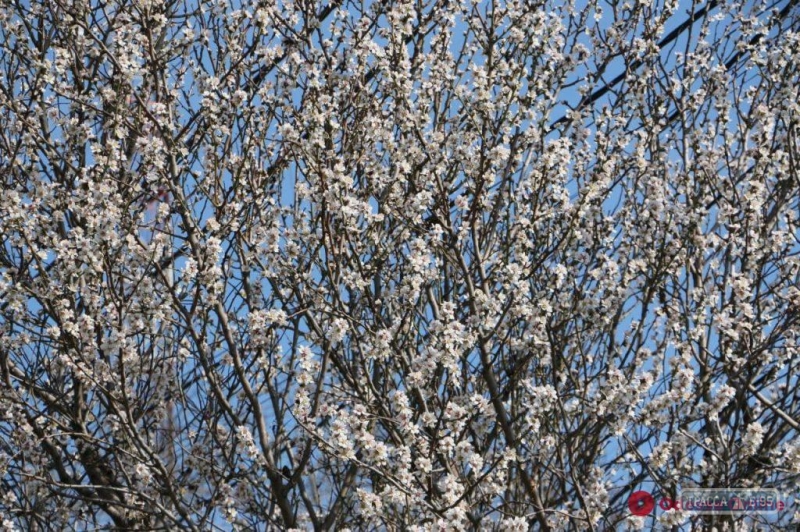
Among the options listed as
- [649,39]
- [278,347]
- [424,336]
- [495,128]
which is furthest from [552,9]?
[278,347]

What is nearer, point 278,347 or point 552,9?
point 278,347

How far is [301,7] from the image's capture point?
21.0 feet

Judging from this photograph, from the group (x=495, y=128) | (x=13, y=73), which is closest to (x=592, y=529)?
(x=495, y=128)

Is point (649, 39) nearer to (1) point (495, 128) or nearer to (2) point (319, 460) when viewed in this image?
(1) point (495, 128)

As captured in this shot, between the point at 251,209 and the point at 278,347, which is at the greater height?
the point at 251,209

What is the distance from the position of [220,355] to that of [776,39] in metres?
3.99

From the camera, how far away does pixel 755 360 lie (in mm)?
5539

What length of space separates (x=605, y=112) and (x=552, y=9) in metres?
0.77

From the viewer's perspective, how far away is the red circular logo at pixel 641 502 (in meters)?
5.96

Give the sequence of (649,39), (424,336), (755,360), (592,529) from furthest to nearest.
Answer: (649,39)
(424,336)
(755,360)
(592,529)

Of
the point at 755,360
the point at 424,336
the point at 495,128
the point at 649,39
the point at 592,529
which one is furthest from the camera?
the point at 649,39

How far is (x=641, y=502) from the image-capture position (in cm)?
598

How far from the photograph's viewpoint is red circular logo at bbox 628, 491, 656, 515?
5.96 metres

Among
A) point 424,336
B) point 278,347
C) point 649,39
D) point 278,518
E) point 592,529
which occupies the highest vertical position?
point 649,39
